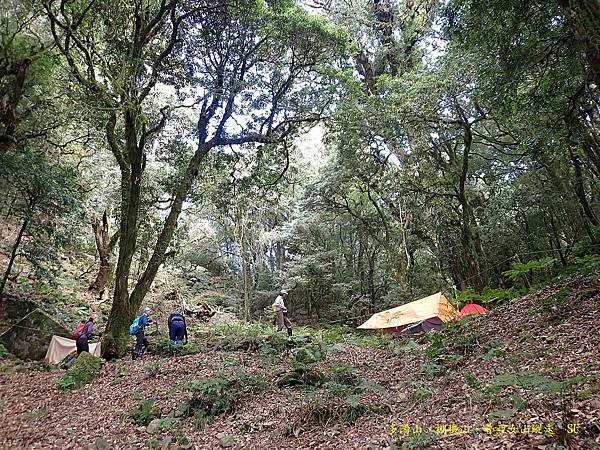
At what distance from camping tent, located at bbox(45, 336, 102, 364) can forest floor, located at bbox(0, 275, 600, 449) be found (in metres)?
1.40

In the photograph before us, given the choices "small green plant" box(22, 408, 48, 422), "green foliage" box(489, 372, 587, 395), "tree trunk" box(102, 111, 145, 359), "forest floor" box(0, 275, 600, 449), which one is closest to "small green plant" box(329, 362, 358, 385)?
"forest floor" box(0, 275, 600, 449)

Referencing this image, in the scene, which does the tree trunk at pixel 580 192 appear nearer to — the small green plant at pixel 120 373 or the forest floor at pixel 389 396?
the forest floor at pixel 389 396

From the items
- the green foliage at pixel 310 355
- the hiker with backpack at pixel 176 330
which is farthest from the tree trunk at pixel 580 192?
the hiker with backpack at pixel 176 330

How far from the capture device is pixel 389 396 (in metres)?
5.20

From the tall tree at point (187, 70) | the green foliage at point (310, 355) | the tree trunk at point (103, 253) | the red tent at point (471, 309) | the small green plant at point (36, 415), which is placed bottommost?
the small green plant at point (36, 415)

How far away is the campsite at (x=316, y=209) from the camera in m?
4.86

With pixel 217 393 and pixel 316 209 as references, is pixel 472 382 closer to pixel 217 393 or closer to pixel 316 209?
pixel 217 393

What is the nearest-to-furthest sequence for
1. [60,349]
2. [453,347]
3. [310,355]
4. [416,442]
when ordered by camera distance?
1. [416,442]
2. [453,347]
3. [310,355]
4. [60,349]

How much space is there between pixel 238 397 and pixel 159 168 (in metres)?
11.9

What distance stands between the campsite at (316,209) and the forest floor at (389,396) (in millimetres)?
35

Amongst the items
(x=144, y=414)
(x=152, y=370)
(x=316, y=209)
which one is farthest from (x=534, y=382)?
(x=316, y=209)

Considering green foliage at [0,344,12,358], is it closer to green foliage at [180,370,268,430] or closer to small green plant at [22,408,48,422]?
small green plant at [22,408,48,422]

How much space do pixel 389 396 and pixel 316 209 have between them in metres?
14.1

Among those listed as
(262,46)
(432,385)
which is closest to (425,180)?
(262,46)
